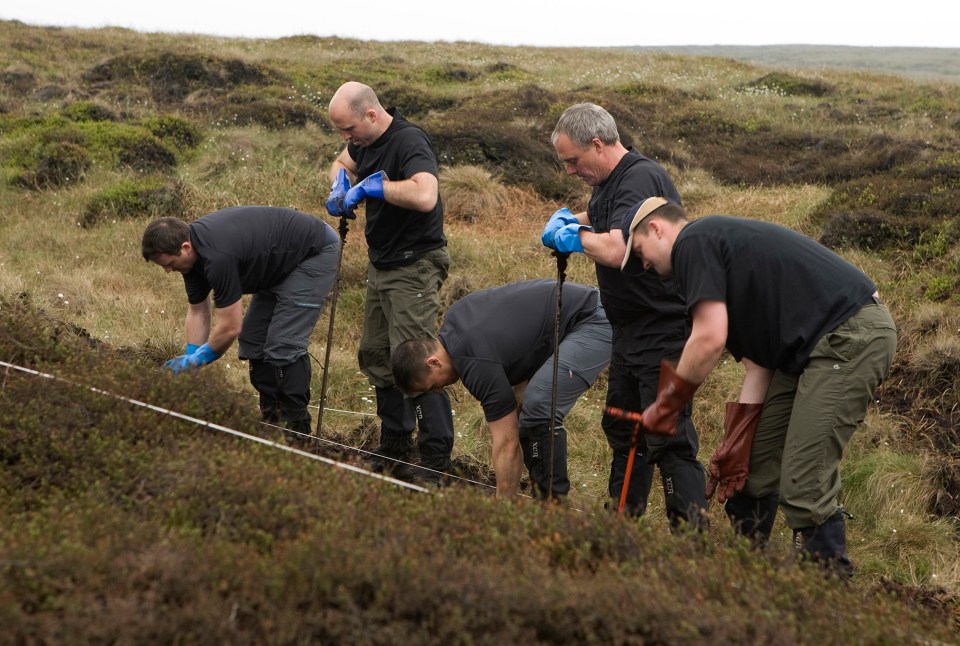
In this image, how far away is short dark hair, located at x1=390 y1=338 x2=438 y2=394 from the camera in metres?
4.40

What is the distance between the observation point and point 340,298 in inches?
362

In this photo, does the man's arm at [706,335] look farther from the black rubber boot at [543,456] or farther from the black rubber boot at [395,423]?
the black rubber boot at [395,423]

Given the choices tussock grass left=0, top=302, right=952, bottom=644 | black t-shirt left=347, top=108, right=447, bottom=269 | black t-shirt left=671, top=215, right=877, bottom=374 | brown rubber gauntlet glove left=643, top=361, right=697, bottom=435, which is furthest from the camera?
black t-shirt left=347, top=108, right=447, bottom=269

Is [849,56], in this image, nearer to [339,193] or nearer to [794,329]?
[339,193]

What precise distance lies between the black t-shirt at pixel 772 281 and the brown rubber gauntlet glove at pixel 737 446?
1.18 ft

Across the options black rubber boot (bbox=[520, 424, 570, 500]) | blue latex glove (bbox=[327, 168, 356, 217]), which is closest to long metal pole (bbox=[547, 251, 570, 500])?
black rubber boot (bbox=[520, 424, 570, 500])

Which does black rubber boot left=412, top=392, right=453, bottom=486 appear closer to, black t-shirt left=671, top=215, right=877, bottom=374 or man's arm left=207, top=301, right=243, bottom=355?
man's arm left=207, top=301, right=243, bottom=355

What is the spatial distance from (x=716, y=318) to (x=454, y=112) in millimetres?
13609

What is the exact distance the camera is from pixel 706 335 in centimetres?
354

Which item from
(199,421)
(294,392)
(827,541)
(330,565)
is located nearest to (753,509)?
(827,541)

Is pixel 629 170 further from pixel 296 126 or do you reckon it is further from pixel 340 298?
pixel 296 126

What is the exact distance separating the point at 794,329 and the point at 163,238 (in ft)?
10.5

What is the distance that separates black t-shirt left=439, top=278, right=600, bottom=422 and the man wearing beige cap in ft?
2.67

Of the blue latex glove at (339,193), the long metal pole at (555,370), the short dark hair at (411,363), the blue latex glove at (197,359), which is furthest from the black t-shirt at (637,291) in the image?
the blue latex glove at (197,359)
